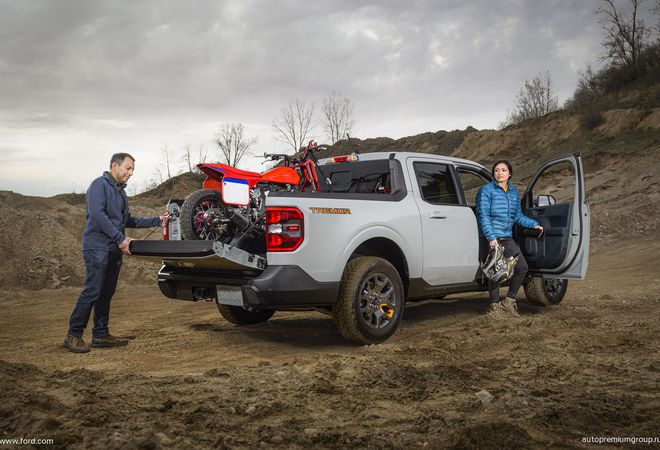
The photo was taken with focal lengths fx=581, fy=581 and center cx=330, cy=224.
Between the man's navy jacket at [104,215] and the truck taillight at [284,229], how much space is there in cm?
170

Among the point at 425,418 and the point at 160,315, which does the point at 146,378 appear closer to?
the point at 425,418

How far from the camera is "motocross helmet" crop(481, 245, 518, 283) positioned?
22.2 ft

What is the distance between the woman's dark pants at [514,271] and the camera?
6988 mm

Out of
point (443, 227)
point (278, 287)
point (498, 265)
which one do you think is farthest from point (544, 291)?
point (278, 287)

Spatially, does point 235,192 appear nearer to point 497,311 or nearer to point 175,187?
point 497,311

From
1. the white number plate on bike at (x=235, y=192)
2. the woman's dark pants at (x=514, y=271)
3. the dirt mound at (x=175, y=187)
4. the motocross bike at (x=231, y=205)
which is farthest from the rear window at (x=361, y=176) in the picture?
the dirt mound at (x=175, y=187)

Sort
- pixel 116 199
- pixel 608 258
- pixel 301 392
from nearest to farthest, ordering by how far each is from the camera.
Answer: pixel 301 392 < pixel 116 199 < pixel 608 258

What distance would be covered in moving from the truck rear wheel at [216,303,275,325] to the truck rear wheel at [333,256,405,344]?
184 cm

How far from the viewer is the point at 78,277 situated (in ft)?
43.1

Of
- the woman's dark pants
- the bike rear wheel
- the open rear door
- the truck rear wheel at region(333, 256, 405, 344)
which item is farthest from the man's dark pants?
the open rear door

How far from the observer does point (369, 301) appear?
554 cm

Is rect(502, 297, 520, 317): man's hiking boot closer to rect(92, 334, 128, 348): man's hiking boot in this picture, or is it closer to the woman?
the woman

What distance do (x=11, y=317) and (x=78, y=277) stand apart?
453cm

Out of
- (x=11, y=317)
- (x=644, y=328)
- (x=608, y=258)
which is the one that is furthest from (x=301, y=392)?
(x=608, y=258)
